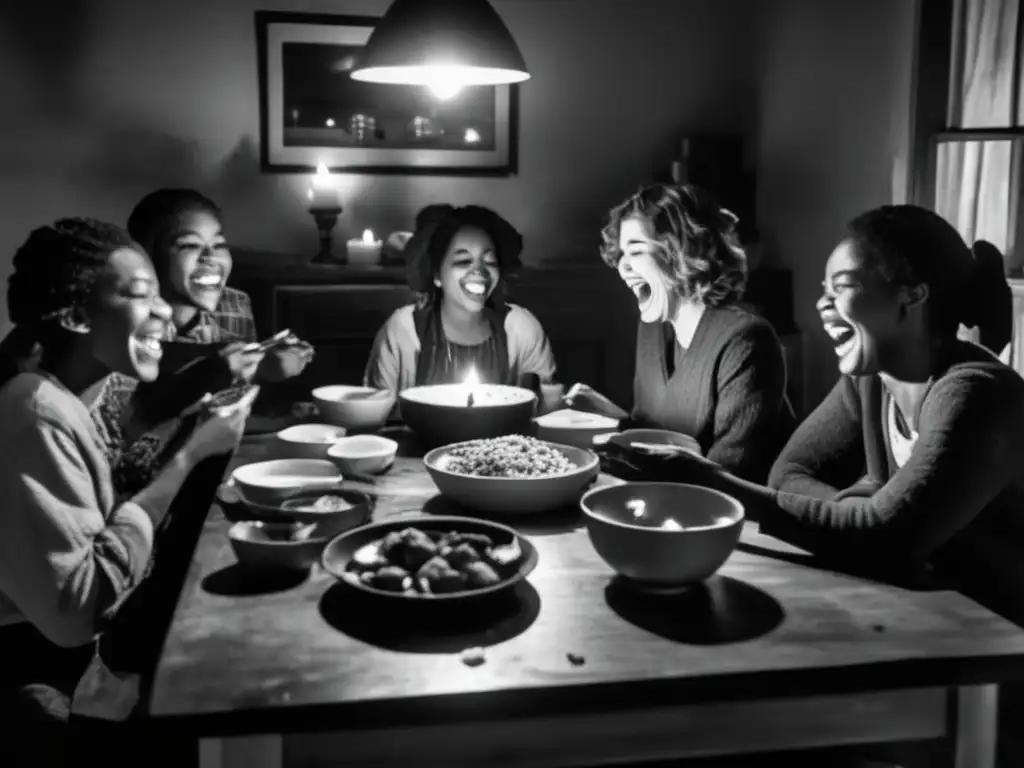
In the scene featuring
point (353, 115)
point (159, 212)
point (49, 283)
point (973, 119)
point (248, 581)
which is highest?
point (353, 115)

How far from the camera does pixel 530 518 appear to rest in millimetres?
1593

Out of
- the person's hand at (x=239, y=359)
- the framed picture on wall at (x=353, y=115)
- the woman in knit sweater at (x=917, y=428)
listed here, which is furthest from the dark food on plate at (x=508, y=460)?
the framed picture on wall at (x=353, y=115)

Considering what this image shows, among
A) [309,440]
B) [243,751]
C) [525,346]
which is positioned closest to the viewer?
[243,751]

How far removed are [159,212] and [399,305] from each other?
1.37m

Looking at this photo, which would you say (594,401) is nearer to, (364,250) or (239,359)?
(239,359)

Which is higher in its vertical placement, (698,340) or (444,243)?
(444,243)

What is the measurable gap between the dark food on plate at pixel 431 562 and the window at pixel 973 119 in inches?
83.9

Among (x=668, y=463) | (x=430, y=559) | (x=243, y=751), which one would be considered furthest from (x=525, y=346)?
(x=243, y=751)

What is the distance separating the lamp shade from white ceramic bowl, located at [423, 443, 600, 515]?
38.3 inches

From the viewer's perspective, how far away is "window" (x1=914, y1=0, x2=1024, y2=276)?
278cm

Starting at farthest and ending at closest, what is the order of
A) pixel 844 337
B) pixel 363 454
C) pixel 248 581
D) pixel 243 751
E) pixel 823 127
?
pixel 823 127 → pixel 363 454 → pixel 844 337 → pixel 248 581 → pixel 243 751

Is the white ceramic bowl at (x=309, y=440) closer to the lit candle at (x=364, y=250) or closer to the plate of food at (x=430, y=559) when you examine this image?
the plate of food at (x=430, y=559)

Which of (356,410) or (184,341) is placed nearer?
(356,410)

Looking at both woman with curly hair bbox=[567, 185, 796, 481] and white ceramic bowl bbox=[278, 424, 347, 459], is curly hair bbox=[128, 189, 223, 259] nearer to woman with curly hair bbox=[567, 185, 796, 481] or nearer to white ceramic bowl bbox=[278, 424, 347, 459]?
white ceramic bowl bbox=[278, 424, 347, 459]
